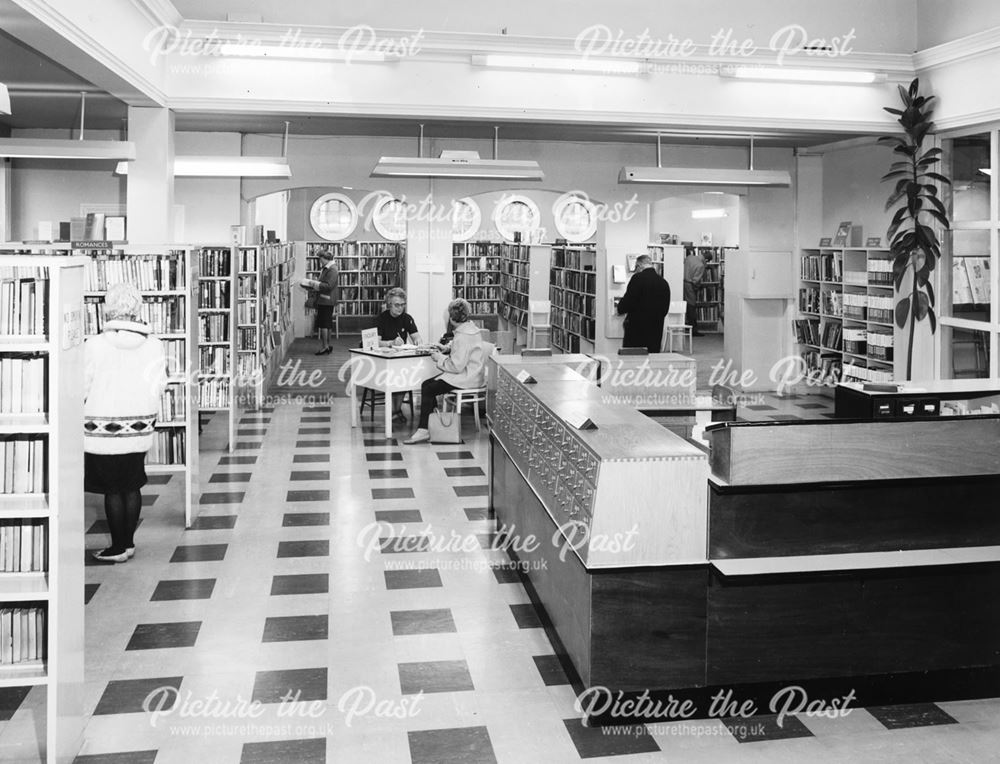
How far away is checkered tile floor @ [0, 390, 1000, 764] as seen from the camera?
11.8 feet

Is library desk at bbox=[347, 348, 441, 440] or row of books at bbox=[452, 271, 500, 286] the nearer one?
library desk at bbox=[347, 348, 441, 440]

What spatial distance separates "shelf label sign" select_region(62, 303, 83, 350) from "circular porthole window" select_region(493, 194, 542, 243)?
1647 cm

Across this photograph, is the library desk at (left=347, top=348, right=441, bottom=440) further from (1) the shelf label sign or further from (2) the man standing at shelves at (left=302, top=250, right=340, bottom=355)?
(2) the man standing at shelves at (left=302, top=250, right=340, bottom=355)

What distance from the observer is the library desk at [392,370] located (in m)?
9.59

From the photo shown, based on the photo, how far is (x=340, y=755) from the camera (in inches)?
139

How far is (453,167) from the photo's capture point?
9.78 meters

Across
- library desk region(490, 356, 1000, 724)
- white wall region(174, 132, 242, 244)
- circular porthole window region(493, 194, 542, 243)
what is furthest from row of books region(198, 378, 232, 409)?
circular porthole window region(493, 194, 542, 243)

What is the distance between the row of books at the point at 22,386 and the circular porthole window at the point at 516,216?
16734mm

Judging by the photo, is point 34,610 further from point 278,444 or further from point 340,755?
point 278,444

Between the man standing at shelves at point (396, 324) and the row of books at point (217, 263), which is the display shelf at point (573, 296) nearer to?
the man standing at shelves at point (396, 324)

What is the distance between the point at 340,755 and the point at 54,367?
170cm

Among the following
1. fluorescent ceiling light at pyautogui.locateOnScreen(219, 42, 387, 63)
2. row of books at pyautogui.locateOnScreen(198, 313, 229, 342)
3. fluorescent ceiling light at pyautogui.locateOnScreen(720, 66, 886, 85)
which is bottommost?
row of books at pyautogui.locateOnScreen(198, 313, 229, 342)

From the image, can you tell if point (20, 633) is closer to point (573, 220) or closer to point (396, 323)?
point (396, 323)

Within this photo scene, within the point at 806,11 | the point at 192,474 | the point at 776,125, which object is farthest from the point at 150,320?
the point at 806,11
